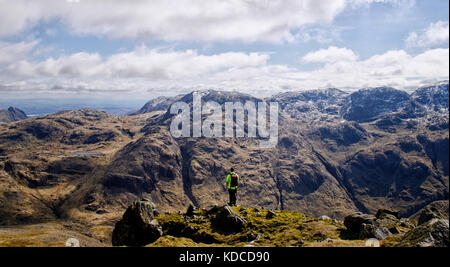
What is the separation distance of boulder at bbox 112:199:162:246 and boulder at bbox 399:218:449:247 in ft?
94.8

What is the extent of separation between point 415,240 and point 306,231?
59.6 ft

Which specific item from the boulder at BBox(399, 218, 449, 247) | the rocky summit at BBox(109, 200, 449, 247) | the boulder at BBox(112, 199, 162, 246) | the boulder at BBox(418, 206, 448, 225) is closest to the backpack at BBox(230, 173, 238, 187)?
the rocky summit at BBox(109, 200, 449, 247)

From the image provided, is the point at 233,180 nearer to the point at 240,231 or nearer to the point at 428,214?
the point at 240,231

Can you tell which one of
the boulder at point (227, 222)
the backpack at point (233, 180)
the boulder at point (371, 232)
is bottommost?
the boulder at point (227, 222)

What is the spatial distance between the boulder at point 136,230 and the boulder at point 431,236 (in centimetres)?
2891

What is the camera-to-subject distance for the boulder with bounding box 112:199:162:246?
34.3 metres

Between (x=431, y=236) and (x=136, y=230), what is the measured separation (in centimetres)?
3309

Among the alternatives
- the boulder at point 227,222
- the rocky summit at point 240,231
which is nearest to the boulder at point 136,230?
the rocky summit at point 240,231

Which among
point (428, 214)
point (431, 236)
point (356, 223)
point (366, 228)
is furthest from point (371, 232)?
point (428, 214)

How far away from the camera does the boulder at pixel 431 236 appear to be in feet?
64.7

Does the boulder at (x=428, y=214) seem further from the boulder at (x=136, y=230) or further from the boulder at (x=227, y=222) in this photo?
the boulder at (x=136, y=230)

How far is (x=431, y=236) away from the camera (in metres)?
20.1

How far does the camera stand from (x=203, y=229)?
129 feet
